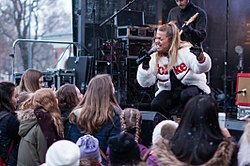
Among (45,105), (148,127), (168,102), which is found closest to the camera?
(45,105)

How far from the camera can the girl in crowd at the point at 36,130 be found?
401 cm

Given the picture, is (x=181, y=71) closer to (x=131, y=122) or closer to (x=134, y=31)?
(x=131, y=122)

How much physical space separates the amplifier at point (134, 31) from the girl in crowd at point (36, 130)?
447 cm

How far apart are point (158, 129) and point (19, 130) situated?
5.02ft

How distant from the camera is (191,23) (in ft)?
16.7

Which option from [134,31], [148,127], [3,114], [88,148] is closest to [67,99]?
[3,114]

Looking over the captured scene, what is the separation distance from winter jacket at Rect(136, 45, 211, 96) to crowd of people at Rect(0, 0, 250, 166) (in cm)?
1

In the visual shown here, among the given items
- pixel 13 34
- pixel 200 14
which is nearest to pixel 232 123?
pixel 200 14

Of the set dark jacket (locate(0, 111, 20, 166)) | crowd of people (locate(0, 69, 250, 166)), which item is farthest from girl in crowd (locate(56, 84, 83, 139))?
dark jacket (locate(0, 111, 20, 166))

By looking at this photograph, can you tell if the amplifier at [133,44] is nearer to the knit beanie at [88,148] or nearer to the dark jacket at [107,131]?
the dark jacket at [107,131]

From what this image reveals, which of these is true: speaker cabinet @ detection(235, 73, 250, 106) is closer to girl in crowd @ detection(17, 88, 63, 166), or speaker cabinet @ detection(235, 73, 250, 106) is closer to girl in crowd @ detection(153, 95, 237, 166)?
girl in crowd @ detection(17, 88, 63, 166)

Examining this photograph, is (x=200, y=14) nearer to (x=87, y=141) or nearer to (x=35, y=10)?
(x=87, y=141)

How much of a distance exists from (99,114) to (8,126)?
94 centimetres

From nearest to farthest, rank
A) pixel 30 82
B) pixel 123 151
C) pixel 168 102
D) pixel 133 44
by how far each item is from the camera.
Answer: pixel 123 151 → pixel 168 102 → pixel 30 82 → pixel 133 44
